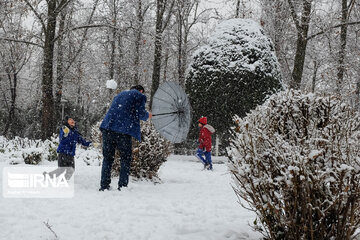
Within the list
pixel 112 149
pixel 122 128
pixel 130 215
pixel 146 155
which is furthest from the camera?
pixel 146 155

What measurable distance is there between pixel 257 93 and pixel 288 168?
9.23 m

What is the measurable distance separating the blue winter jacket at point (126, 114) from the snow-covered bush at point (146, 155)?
3.39 ft

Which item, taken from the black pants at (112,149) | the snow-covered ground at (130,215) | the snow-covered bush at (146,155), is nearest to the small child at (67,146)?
the snow-covered ground at (130,215)

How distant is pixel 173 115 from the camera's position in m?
6.41

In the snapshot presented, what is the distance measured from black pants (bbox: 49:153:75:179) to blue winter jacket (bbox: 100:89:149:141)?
1719 millimetres

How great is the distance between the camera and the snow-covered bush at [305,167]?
2.36 m

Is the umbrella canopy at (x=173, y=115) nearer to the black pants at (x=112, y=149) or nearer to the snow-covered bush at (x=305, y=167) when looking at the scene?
the black pants at (x=112, y=149)

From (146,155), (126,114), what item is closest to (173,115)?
(146,155)

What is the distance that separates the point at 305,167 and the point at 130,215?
218cm

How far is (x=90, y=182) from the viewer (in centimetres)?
596

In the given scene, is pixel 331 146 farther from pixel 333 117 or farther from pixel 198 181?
pixel 198 181

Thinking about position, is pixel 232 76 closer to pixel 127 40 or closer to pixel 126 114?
pixel 126 114

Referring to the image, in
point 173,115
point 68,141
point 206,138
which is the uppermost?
point 173,115

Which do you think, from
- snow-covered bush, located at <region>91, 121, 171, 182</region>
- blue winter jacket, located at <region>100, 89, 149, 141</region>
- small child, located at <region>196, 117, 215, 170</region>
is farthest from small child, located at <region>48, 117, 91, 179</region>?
small child, located at <region>196, 117, 215, 170</region>
